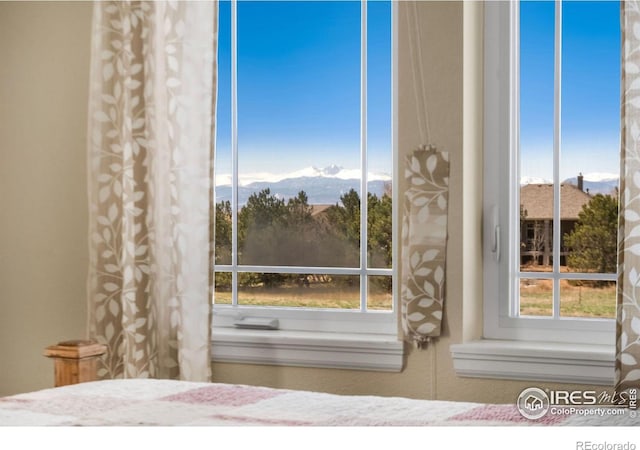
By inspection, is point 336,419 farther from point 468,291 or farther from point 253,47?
point 253,47

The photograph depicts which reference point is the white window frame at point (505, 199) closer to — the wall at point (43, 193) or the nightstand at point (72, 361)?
the wall at point (43, 193)

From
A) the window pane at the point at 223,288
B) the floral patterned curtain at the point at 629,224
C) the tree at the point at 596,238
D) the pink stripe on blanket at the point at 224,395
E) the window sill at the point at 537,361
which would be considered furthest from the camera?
the window pane at the point at 223,288

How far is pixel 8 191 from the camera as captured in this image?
3.56 m

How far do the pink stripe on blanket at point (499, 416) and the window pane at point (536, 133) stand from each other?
1.32 meters

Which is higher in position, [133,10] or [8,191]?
[133,10]

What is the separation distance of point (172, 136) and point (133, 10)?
1.68 feet

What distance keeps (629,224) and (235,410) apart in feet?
4.50

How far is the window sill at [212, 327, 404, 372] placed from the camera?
2893mm

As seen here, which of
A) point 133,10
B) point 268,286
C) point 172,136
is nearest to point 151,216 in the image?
point 172,136

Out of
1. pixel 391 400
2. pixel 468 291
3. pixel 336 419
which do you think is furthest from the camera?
pixel 468 291

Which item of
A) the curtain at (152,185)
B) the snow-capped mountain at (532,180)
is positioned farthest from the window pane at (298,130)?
the snow-capped mountain at (532,180)

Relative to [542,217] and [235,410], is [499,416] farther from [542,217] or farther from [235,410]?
[542,217]

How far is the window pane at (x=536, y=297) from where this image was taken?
9.48 feet

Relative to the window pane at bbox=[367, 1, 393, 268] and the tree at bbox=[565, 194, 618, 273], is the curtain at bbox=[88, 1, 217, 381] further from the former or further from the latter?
the tree at bbox=[565, 194, 618, 273]
